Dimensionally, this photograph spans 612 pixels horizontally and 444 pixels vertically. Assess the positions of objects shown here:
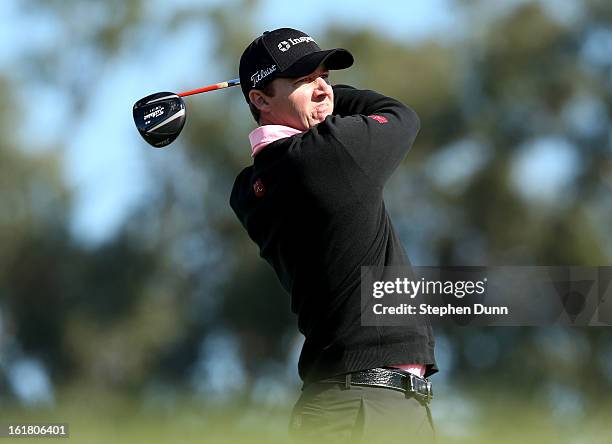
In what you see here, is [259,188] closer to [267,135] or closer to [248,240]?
[267,135]

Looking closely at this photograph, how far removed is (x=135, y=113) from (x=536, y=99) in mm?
21785

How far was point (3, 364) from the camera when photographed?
2242cm

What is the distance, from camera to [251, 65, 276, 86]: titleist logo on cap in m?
4.10

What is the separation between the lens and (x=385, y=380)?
3791 mm

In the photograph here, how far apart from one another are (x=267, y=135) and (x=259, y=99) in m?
0.20

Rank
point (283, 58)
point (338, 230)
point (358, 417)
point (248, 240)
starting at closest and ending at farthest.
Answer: point (358, 417) < point (338, 230) < point (283, 58) < point (248, 240)

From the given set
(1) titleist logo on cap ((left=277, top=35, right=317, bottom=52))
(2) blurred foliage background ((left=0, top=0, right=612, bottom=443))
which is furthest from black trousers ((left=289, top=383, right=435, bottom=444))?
(2) blurred foliage background ((left=0, top=0, right=612, bottom=443))

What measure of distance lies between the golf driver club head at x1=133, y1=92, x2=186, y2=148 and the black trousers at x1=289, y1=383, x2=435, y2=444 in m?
1.19

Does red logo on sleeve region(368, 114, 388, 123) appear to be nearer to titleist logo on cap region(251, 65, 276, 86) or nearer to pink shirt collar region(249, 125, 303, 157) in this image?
pink shirt collar region(249, 125, 303, 157)

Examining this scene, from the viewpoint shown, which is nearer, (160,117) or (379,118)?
(379,118)

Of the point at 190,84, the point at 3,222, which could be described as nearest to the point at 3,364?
the point at 3,222

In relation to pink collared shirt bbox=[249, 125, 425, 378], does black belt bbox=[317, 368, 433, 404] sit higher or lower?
lower

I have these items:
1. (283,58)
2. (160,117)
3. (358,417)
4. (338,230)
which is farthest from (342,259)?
(160,117)

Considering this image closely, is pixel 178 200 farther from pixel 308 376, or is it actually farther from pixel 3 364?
pixel 308 376
